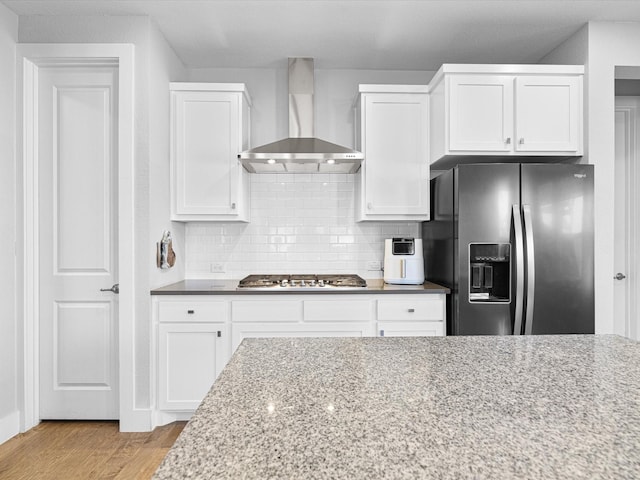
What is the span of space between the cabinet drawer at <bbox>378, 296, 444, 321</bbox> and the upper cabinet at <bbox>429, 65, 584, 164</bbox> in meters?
1.04

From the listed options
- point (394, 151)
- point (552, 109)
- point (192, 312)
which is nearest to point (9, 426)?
point (192, 312)

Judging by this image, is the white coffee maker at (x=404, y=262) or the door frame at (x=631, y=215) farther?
the door frame at (x=631, y=215)

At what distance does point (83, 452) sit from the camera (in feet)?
8.07

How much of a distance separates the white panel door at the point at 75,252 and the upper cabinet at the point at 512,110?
2350 mm

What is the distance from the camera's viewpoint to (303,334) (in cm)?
282

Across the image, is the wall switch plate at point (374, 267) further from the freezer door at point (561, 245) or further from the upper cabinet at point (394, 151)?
the freezer door at point (561, 245)

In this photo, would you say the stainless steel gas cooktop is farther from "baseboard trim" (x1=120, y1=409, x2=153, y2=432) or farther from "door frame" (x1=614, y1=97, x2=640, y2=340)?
"door frame" (x1=614, y1=97, x2=640, y2=340)

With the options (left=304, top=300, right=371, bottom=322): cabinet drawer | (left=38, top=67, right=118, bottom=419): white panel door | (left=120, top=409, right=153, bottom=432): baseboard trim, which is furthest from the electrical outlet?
(left=120, top=409, right=153, bottom=432): baseboard trim

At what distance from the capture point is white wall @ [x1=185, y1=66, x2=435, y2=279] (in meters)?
3.57

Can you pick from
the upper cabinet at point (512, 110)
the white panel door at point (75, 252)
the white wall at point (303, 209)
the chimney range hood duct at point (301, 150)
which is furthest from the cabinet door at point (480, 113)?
the white panel door at point (75, 252)

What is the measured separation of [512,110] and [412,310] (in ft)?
5.08

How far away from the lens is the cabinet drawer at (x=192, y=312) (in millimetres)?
2789

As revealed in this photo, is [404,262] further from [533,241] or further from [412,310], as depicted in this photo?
[533,241]

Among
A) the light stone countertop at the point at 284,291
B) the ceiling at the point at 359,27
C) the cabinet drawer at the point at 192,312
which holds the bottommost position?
the cabinet drawer at the point at 192,312
